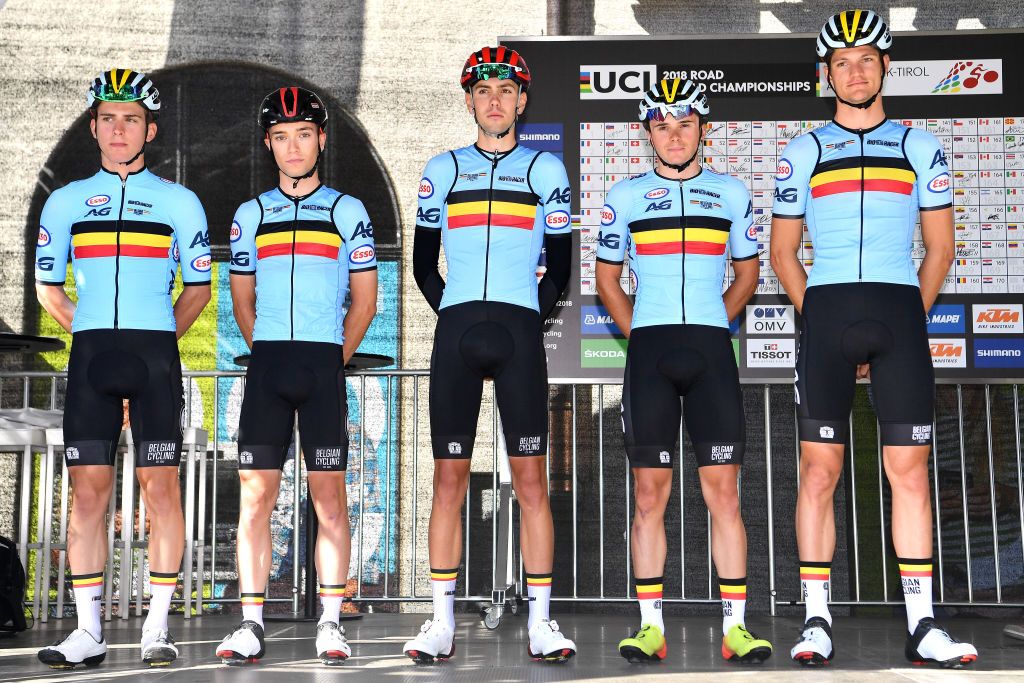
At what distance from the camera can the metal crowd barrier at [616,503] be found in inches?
241

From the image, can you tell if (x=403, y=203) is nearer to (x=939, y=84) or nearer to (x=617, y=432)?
(x=617, y=432)

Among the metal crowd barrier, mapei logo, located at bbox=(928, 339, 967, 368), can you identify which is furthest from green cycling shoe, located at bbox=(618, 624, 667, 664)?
mapei logo, located at bbox=(928, 339, 967, 368)

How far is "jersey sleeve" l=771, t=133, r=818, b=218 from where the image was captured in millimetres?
3879

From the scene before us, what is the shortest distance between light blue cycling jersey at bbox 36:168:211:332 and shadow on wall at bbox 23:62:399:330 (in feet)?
9.05

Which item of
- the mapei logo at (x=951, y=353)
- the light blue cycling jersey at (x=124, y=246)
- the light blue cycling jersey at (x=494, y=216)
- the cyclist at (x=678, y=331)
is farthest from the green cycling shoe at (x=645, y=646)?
the mapei logo at (x=951, y=353)

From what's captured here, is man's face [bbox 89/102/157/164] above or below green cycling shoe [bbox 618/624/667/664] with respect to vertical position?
above

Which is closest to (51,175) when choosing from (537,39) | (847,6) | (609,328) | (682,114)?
(537,39)

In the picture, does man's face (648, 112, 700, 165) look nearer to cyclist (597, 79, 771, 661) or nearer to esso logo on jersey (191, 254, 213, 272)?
cyclist (597, 79, 771, 661)

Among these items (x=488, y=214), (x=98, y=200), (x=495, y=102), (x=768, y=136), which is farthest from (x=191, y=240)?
(x=768, y=136)

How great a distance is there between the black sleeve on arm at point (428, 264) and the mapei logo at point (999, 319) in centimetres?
309

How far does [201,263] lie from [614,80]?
2703 millimetres

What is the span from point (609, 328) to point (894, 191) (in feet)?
7.15

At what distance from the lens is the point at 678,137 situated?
401 cm

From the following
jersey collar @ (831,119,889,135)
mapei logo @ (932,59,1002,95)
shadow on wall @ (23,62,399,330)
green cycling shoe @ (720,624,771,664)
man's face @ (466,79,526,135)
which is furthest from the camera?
shadow on wall @ (23,62,399,330)
